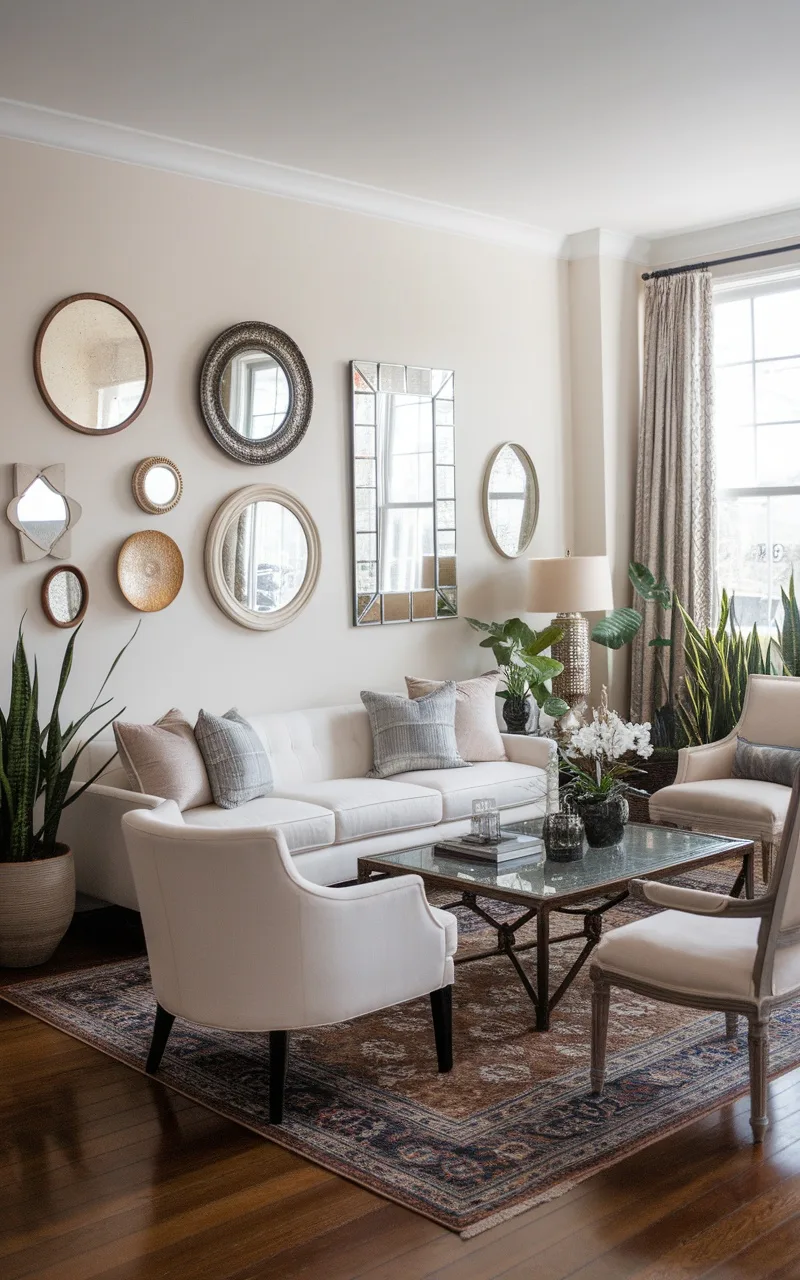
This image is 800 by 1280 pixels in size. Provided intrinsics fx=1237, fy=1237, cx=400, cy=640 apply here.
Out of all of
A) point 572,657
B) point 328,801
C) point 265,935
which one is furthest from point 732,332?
point 265,935

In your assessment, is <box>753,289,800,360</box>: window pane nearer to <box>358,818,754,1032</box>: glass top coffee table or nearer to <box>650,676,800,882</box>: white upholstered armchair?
<box>650,676,800,882</box>: white upholstered armchair

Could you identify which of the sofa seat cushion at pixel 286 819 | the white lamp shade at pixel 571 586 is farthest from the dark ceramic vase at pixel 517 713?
the sofa seat cushion at pixel 286 819

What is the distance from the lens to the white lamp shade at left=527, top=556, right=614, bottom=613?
6484 mm

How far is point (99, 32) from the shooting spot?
164 inches

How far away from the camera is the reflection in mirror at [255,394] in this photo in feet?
18.5

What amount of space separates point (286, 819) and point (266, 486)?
5.56 feet

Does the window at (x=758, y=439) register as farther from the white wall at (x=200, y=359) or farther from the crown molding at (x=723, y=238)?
the white wall at (x=200, y=359)

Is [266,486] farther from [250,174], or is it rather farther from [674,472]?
[674,472]

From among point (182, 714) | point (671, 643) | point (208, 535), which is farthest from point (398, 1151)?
point (671, 643)

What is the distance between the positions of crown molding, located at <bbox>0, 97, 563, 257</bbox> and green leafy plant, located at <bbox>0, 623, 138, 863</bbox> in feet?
6.74

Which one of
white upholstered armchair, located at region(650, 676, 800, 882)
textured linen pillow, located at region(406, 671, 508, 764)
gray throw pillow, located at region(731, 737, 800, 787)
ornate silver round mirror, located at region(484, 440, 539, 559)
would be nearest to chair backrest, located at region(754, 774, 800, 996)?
white upholstered armchair, located at region(650, 676, 800, 882)

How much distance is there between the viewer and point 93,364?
5172 mm

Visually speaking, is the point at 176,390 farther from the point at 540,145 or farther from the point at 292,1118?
the point at 292,1118

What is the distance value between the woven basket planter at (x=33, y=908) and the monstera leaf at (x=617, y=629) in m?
3.35
